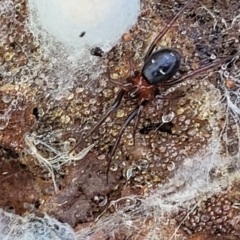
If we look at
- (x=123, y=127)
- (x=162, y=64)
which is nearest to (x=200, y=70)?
(x=162, y=64)

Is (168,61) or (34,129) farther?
(34,129)

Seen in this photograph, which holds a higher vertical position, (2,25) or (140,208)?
(2,25)

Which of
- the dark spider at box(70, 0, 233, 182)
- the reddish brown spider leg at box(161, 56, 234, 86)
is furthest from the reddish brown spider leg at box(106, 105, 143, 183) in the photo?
the reddish brown spider leg at box(161, 56, 234, 86)

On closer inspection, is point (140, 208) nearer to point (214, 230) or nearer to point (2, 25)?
point (214, 230)

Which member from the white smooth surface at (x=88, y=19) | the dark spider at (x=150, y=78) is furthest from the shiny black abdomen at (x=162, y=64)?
the white smooth surface at (x=88, y=19)

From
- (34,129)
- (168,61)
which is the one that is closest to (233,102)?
(168,61)

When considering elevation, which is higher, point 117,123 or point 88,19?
point 88,19

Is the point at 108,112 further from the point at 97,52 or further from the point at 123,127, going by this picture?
the point at 97,52
